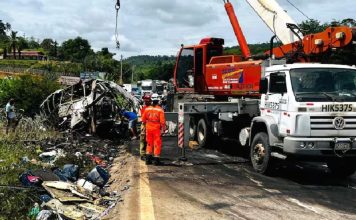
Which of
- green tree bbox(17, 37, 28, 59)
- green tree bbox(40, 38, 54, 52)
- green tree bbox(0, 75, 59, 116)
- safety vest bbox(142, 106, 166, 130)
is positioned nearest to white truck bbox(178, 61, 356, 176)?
safety vest bbox(142, 106, 166, 130)

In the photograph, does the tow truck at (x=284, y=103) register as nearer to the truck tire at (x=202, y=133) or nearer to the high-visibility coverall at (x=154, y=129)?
the truck tire at (x=202, y=133)

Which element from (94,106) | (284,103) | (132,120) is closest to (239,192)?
(284,103)

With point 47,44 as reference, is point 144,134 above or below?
below

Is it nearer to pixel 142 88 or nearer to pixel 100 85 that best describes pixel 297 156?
pixel 100 85

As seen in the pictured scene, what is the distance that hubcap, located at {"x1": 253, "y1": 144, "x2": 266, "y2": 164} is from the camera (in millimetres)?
9864

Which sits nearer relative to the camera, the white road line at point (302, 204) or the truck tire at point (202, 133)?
the white road line at point (302, 204)

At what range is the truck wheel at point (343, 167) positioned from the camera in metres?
9.79

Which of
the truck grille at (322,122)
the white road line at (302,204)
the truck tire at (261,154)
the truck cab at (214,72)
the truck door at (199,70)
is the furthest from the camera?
the truck door at (199,70)

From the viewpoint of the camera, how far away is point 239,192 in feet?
26.0

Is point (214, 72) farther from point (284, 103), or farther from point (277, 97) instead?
point (284, 103)

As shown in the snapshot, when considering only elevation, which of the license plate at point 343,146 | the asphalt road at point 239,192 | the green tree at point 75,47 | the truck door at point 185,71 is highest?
the green tree at point 75,47

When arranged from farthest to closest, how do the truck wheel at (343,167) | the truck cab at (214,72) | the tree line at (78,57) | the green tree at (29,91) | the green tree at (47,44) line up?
the green tree at (47,44), the tree line at (78,57), the green tree at (29,91), the truck cab at (214,72), the truck wheel at (343,167)

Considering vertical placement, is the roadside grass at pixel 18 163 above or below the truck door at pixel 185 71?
below

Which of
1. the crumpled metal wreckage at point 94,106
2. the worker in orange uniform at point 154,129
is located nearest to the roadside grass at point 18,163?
the crumpled metal wreckage at point 94,106
